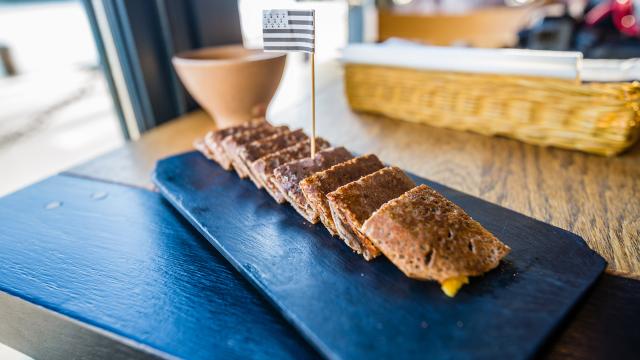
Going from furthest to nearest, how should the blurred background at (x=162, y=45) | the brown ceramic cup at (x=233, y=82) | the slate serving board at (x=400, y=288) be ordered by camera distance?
the blurred background at (x=162, y=45), the brown ceramic cup at (x=233, y=82), the slate serving board at (x=400, y=288)

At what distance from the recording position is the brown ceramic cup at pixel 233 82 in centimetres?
163

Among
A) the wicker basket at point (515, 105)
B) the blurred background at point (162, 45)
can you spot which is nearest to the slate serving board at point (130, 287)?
the blurred background at point (162, 45)

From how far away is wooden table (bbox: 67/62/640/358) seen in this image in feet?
2.54

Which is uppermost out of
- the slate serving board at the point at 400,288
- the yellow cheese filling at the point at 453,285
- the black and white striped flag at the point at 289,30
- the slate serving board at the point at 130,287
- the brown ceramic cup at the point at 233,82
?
the black and white striped flag at the point at 289,30

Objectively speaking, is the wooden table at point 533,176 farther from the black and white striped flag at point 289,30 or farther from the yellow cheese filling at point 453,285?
the black and white striped flag at point 289,30

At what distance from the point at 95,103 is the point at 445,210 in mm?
5691

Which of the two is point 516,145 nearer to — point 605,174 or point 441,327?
point 605,174

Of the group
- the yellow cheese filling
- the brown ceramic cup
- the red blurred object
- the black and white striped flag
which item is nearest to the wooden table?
the yellow cheese filling

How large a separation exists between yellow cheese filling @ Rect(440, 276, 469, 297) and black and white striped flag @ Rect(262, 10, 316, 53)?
74 cm

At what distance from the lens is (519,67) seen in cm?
154

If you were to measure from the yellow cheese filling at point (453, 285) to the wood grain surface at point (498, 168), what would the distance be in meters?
0.41

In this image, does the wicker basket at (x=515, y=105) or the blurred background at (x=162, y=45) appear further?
the blurred background at (x=162, y=45)

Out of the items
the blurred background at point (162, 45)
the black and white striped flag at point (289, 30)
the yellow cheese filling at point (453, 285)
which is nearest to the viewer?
the yellow cheese filling at point (453, 285)

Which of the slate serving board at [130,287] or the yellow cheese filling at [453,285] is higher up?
→ the yellow cheese filling at [453,285]
